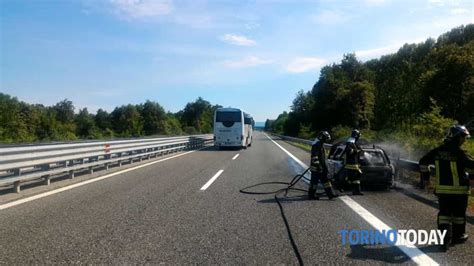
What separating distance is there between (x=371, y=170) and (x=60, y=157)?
8123mm

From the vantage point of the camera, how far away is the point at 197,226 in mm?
5996

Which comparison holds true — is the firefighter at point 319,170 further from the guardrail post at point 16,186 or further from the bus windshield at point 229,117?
the bus windshield at point 229,117

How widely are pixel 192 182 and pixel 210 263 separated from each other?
6677mm

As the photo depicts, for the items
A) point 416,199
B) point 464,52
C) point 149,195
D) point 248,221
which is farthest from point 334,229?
point 464,52

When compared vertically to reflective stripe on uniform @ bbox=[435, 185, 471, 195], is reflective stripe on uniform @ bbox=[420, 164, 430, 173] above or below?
above

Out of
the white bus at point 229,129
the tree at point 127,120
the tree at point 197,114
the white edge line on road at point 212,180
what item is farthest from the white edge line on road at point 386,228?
the tree at point 197,114

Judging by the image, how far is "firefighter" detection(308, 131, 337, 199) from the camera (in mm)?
8578

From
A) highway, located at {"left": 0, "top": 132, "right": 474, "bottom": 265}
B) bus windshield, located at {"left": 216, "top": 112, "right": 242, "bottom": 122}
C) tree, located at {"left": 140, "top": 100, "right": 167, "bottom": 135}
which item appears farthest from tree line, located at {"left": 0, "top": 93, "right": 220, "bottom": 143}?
highway, located at {"left": 0, "top": 132, "right": 474, "bottom": 265}

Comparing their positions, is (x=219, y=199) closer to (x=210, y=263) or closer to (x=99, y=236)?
(x=99, y=236)

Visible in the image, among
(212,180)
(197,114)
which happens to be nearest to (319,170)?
(212,180)

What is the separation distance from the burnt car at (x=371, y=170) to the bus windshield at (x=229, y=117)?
20.8 meters

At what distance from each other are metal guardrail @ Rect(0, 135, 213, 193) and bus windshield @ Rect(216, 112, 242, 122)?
10.8 meters

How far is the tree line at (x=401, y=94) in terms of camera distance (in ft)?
132

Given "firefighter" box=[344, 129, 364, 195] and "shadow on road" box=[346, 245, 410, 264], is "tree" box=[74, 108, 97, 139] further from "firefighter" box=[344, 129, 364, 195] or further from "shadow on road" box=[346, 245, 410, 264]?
"shadow on road" box=[346, 245, 410, 264]
